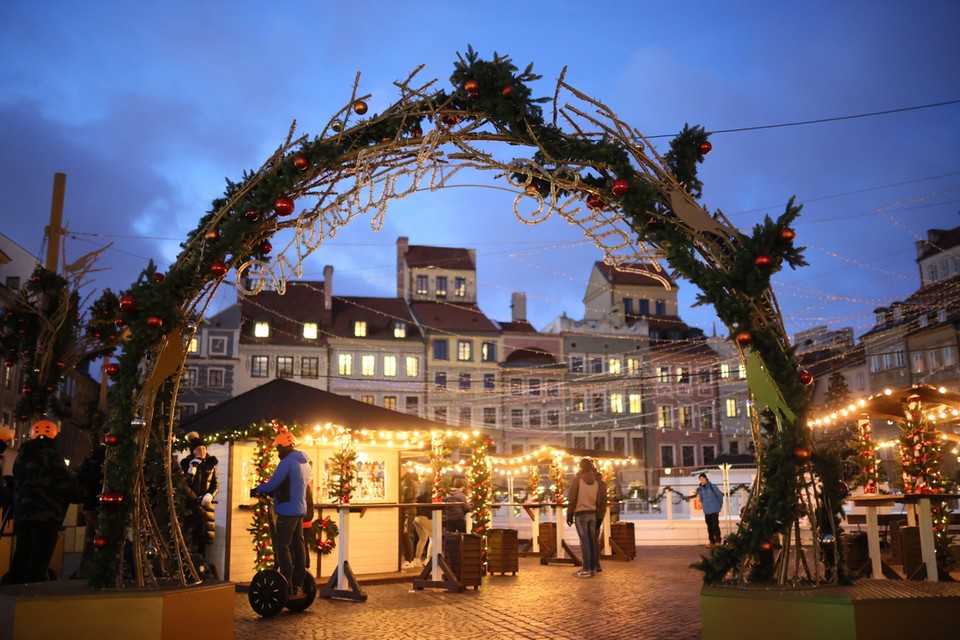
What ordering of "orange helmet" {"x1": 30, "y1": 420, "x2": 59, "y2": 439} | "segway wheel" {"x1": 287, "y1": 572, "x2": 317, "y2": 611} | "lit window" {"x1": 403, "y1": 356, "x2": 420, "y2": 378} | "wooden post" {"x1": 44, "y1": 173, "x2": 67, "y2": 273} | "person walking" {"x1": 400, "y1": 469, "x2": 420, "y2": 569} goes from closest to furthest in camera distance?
"orange helmet" {"x1": 30, "y1": 420, "x2": 59, "y2": 439}, "segway wheel" {"x1": 287, "y1": 572, "x2": 317, "y2": 611}, "wooden post" {"x1": 44, "y1": 173, "x2": 67, "y2": 273}, "person walking" {"x1": 400, "y1": 469, "x2": 420, "y2": 569}, "lit window" {"x1": 403, "y1": 356, "x2": 420, "y2": 378}

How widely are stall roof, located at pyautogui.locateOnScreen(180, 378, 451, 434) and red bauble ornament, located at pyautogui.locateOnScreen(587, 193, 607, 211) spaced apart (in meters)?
7.29

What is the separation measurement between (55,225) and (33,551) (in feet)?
21.5

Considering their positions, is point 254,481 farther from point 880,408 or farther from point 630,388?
point 630,388

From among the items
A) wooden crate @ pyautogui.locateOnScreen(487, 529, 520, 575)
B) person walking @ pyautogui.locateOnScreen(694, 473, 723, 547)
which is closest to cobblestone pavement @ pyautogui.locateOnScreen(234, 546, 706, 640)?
wooden crate @ pyautogui.locateOnScreen(487, 529, 520, 575)

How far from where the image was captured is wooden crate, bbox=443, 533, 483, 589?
1220 centimetres

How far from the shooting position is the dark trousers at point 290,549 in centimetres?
941

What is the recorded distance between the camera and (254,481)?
13.6 metres

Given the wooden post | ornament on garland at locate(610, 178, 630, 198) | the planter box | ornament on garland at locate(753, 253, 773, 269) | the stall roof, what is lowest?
the planter box

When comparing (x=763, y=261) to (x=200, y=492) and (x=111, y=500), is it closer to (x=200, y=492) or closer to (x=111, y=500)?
(x=111, y=500)

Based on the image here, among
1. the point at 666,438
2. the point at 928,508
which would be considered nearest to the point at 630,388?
the point at 666,438

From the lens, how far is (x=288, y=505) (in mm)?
9445

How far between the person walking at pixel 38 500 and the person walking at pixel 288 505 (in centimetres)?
187

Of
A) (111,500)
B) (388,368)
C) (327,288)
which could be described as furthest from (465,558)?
(327,288)

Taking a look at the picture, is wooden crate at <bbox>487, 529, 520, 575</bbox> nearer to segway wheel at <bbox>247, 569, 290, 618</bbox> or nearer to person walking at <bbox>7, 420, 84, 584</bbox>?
segway wheel at <bbox>247, 569, 290, 618</bbox>
